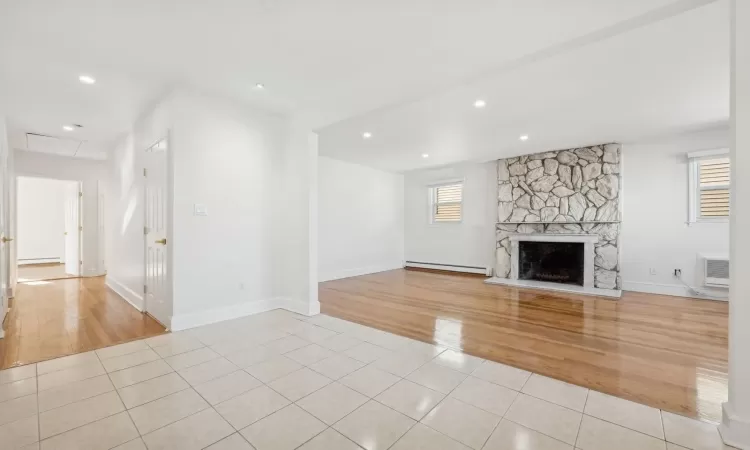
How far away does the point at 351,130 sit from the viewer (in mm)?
4695

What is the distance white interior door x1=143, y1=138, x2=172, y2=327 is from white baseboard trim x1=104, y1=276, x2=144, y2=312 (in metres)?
0.27

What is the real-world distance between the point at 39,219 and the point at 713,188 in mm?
14732

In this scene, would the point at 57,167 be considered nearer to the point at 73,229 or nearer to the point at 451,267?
the point at 73,229

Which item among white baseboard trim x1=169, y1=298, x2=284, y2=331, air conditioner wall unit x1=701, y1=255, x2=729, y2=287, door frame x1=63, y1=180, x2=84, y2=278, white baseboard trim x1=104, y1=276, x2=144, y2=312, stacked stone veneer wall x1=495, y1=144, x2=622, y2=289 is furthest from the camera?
door frame x1=63, y1=180, x2=84, y2=278

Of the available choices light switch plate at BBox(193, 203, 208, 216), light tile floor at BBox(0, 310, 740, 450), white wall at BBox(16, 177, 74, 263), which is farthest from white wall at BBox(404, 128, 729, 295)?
white wall at BBox(16, 177, 74, 263)

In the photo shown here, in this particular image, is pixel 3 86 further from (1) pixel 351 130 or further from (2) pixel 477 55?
(2) pixel 477 55

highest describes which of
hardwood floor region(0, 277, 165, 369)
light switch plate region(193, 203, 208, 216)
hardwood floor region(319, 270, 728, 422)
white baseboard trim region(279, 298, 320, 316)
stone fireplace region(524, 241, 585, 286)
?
light switch plate region(193, 203, 208, 216)

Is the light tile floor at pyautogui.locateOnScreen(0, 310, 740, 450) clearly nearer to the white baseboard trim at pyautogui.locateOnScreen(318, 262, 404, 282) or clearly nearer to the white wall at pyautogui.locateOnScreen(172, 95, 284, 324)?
the white wall at pyautogui.locateOnScreen(172, 95, 284, 324)

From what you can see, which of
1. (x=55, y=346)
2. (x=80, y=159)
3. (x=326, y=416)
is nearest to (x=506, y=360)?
(x=326, y=416)

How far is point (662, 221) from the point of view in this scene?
5.13 meters

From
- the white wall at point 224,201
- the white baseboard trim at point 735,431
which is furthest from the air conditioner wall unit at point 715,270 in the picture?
the white wall at point 224,201

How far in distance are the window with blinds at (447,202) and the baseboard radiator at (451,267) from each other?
109 cm

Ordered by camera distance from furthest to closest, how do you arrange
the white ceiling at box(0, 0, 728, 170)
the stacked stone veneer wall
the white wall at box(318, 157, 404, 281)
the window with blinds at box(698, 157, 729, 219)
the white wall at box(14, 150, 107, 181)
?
the white wall at box(318, 157, 404, 281) → the white wall at box(14, 150, 107, 181) → the stacked stone veneer wall → the window with blinds at box(698, 157, 729, 219) → the white ceiling at box(0, 0, 728, 170)

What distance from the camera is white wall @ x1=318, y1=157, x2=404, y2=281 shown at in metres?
6.53
